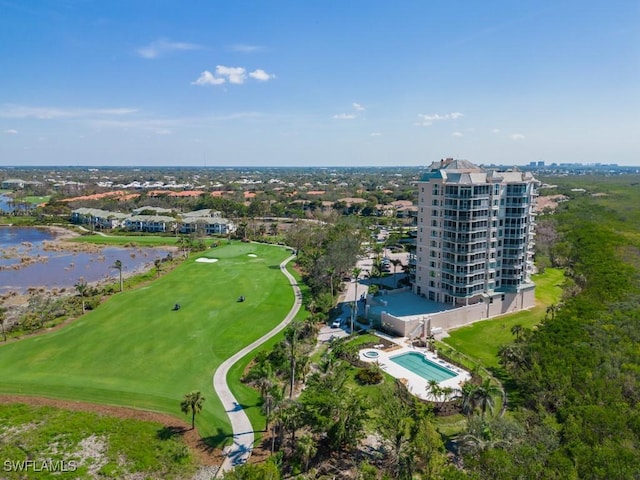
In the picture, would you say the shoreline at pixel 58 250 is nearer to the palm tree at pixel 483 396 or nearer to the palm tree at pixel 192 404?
the palm tree at pixel 192 404

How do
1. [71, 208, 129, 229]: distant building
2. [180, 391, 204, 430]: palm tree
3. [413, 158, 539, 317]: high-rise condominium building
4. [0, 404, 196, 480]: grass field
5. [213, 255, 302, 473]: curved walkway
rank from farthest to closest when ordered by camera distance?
[71, 208, 129, 229]: distant building
[413, 158, 539, 317]: high-rise condominium building
[180, 391, 204, 430]: palm tree
[213, 255, 302, 473]: curved walkway
[0, 404, 196, 480]: grass field

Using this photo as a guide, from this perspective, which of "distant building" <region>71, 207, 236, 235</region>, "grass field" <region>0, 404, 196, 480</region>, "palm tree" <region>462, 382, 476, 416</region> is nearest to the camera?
"grass field" <region>0, 404, 196, 480</region>

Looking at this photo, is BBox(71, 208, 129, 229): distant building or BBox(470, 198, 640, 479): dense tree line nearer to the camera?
BBox(470, 198, 640, 479): dense tree line

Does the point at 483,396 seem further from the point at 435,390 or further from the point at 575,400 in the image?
the point at 575,400

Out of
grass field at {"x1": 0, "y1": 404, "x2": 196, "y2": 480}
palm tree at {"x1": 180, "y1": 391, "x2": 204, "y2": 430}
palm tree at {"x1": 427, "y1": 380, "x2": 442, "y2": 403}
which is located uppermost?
palm tree at {"x1": 180, "y1": 391, "x2": 204, "y2": 430}

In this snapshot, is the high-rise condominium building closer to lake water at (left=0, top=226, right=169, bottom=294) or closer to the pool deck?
the pool deck

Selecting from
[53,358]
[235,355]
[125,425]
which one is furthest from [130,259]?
[125,425]

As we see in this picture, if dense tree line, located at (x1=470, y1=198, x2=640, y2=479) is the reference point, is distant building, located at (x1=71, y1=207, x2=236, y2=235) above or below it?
above

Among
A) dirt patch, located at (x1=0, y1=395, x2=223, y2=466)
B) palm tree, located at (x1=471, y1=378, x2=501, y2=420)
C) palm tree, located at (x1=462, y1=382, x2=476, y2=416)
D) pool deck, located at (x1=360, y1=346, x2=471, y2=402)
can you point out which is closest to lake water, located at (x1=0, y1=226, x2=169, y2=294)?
dirt patch, located at (x1=0, y1=395, x2=223, y2=466)
